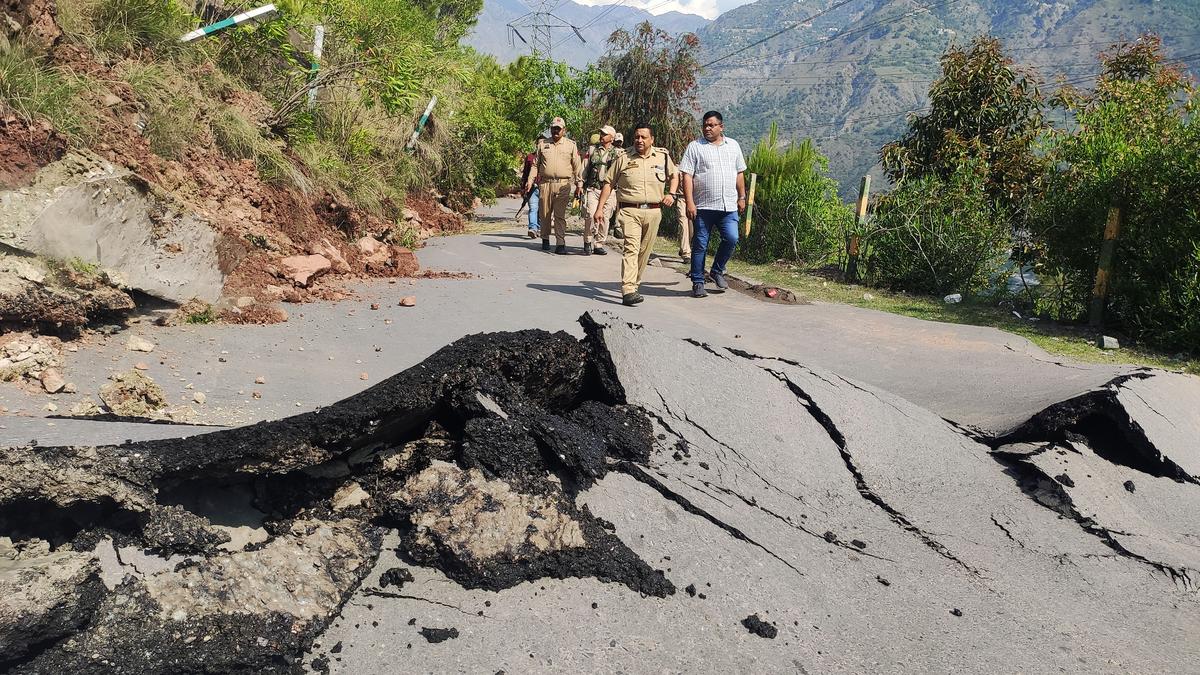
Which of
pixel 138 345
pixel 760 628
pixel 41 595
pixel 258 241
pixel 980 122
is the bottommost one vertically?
pixel 760 628

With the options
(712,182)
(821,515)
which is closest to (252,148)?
(712,182)

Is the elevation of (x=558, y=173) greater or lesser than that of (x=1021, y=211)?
greater

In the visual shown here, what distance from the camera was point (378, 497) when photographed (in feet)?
11.3

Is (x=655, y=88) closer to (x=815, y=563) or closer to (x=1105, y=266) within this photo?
(x=1105, y=266)

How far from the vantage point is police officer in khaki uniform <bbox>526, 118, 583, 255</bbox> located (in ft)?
42.5

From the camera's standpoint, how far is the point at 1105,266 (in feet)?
27.9

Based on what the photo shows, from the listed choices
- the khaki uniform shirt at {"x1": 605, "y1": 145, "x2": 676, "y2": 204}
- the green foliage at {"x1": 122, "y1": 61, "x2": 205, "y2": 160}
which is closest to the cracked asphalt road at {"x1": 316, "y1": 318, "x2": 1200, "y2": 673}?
the khaki uniform shirt at {"x1": 605, "y1": 145, "x2": 676, "y2": 204}

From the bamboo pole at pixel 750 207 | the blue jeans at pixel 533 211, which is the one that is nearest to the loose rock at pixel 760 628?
the bamboo pole at pixel 750 207

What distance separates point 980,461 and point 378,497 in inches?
137

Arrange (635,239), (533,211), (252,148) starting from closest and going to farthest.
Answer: (635,239) → (252,148) → (533,211)

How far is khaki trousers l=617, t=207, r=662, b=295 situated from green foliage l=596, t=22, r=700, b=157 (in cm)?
1136

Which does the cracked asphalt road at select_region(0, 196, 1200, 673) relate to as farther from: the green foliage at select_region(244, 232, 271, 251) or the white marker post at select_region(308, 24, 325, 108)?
the white marker post at select_region(308, 24, 325, 108)

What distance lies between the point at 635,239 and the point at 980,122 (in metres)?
7.54

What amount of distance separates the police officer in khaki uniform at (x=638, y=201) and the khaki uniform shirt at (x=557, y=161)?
3.80 meters
